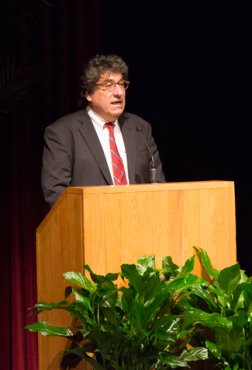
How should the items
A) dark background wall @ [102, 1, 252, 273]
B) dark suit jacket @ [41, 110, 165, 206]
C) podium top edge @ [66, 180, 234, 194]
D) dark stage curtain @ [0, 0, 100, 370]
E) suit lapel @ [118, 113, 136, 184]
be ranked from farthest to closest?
dark background wall @ [102, 1, 252, 273]
dark stage curtain @ [0, 0, 100, 370]
suit lapel @ [118, 113, 136, 184]
dark suit jacket @ [41, 110, 165, 206]
podium top edge @ [66, 180, 234, 194]

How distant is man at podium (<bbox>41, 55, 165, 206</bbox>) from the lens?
393 centimetres

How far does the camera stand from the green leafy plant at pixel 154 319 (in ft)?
8.93

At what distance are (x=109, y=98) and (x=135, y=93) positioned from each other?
126 centimetres

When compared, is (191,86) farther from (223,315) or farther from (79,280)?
(79,280)

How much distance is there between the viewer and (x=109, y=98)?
402 centimetres

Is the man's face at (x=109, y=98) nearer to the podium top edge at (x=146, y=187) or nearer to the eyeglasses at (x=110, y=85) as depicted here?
the eyeglasses at (x=110, y=85)

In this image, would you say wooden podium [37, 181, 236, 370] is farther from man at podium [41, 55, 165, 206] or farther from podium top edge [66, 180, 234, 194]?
man at podium [41, 55, 165, 206]

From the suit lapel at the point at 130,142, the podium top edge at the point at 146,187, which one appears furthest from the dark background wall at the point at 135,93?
the podium top edge at the point at 146,187

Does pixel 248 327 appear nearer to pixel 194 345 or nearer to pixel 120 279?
pixel 194 345

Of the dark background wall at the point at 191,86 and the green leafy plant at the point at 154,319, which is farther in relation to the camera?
the dark background wall at the point at 191,86

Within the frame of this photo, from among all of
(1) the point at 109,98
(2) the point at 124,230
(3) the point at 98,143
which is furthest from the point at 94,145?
(2) the point at 124,230

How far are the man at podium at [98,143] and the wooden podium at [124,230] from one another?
0.78m

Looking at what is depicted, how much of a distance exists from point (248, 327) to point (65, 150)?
1483mm

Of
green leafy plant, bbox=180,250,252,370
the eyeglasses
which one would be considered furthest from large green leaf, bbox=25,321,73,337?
the eyeglasses
